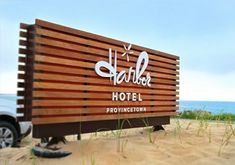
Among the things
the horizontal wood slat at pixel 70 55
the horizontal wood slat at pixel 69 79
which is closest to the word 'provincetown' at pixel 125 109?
the horizontal wood slat at pixel 69 79

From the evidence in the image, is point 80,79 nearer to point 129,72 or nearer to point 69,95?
point 69,95

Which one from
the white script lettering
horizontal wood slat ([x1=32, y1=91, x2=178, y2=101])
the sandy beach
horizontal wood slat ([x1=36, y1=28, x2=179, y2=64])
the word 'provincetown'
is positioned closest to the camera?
the sandy beach

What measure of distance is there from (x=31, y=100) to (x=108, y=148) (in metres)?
1.40

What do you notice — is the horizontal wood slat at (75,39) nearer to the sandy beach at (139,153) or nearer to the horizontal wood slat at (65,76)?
the horizontal wood slat at (65,76)

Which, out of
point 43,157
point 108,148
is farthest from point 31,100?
point 108,148

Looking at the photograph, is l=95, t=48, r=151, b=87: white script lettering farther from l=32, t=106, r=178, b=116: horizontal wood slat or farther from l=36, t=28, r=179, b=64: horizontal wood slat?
l=32, t=106, r=178, b=116: horizontal wood slat

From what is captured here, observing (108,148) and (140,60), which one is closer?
(108,148)

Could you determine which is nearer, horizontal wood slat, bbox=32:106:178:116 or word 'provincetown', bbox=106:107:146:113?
horizontal wood slat, bbox=32:106:178:116

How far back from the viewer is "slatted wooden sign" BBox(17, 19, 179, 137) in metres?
5.98

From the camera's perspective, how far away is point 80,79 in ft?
21.7

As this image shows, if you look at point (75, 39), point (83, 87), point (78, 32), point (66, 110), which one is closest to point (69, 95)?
point (66, 110)

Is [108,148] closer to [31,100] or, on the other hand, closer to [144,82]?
[31,100]

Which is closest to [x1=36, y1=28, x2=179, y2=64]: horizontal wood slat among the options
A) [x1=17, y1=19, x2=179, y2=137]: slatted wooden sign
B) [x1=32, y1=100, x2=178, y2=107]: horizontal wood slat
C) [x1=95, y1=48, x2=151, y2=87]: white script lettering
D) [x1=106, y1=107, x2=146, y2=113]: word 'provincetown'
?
[x1=17, y1=19, x2=179, y2=137]: slatted wooden sign

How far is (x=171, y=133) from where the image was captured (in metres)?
8.35
